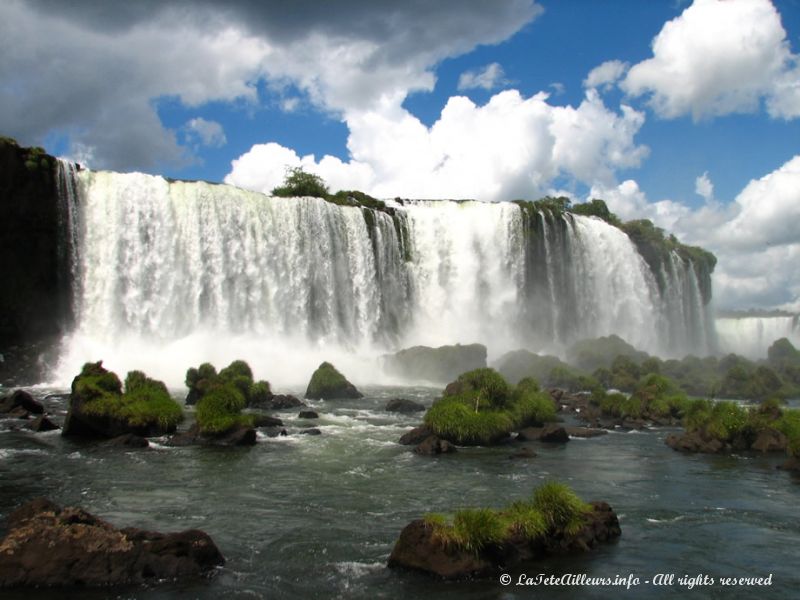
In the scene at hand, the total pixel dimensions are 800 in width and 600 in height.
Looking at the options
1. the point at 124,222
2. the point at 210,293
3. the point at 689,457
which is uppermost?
the point at 124,222

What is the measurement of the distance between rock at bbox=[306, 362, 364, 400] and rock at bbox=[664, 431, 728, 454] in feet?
45.4

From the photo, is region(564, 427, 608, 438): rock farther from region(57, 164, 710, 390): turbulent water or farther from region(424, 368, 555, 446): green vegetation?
region(57, 164, 710, 390): turbulent water

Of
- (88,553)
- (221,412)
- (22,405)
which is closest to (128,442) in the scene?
(221,412)

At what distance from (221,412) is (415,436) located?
5353mm

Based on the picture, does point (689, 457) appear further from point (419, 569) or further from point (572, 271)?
point (572, 271)

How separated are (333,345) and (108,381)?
24.4 metres

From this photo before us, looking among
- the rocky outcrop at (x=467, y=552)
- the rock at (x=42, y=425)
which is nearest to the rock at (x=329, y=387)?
the rock at (x=42, y=425)

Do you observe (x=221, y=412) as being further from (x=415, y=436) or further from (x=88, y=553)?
(x=88, y=553)

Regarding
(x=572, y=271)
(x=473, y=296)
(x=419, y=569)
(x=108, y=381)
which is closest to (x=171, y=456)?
(x=108, y=381)

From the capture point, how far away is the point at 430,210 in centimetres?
5166

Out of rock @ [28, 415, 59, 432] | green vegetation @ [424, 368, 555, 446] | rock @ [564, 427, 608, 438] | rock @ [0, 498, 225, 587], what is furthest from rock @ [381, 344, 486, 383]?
rock @ [0, 498, 225, 587]

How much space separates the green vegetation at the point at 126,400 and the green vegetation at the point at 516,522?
37.5 ft

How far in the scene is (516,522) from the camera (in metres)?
9.95

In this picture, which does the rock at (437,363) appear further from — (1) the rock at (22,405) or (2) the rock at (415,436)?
(1) the rock at (22,405)
